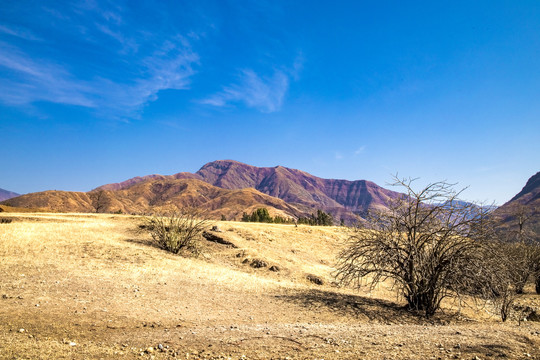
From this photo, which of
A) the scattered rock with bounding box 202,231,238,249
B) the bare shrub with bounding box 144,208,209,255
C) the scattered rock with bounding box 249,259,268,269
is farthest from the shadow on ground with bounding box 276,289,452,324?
the scattered rock with bounding box 202,231,238,249

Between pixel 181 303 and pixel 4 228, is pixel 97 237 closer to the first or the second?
pixel 4 228

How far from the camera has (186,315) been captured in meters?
8.54

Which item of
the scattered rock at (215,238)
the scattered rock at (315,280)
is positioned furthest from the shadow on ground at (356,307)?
the scattered rock at (215,238)

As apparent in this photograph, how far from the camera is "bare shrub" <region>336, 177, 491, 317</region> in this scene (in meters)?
9.68

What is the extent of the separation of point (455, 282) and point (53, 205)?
181m

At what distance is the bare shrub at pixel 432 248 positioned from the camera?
968 centimetres

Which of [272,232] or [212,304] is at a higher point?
[272,232]

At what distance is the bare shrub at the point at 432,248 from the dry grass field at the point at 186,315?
1072 mm

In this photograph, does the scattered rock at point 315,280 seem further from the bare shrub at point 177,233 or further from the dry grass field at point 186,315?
the bare shrub at point 177,233

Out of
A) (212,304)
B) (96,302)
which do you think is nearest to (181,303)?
(212,304)

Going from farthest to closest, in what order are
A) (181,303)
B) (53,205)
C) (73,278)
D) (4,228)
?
(53,205) → (4,228) → (73,278) → (181,303)

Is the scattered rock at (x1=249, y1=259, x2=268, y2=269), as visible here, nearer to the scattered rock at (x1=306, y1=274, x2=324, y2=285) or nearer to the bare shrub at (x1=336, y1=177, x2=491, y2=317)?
the scattered rock at (x1=306, y1=274, x2=324, y2=285)

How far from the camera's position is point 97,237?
57.0ft

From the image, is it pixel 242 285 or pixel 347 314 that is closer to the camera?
pixel 347 314
